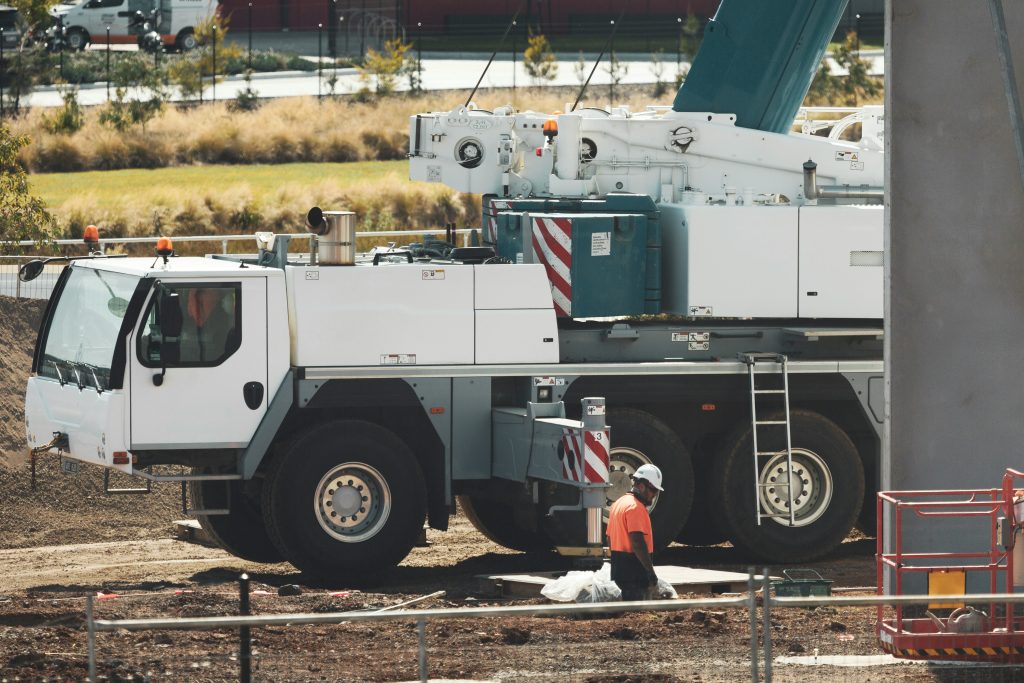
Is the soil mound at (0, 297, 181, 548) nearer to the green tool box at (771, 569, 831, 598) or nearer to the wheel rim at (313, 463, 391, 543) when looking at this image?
the wheel rim at (313, 463, 391, 543)

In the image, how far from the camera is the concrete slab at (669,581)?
48.9ft

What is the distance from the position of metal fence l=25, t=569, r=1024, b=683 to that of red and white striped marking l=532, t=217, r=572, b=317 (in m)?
3.94

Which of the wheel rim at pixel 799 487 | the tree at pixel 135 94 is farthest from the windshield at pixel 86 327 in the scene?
the tree at pixel 135 94

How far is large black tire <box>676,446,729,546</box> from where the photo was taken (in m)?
17.0

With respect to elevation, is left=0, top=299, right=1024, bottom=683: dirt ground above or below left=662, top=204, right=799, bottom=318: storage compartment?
below

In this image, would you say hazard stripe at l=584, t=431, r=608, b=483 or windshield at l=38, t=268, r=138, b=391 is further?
windshield at l=38, t=268, r=138, b=391

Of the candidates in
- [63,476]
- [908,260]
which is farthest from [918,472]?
[63,476]

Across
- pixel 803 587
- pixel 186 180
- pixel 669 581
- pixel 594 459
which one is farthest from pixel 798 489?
pixel 186 180

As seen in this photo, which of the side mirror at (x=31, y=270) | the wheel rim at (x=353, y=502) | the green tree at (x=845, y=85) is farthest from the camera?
the green tree at (x=845, y=85)

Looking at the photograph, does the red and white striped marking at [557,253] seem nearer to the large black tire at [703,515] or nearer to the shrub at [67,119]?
the large black tire at [703,515]

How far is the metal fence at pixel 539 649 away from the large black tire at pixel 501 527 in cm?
416

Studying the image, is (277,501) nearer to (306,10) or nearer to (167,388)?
(167,388)

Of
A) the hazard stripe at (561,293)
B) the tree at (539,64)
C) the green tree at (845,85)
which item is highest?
the tree at (539,64)

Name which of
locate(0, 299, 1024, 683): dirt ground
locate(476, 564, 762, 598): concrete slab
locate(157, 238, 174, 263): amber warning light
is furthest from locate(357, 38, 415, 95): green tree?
locate(476, 564, 762, 598): concrete slab
